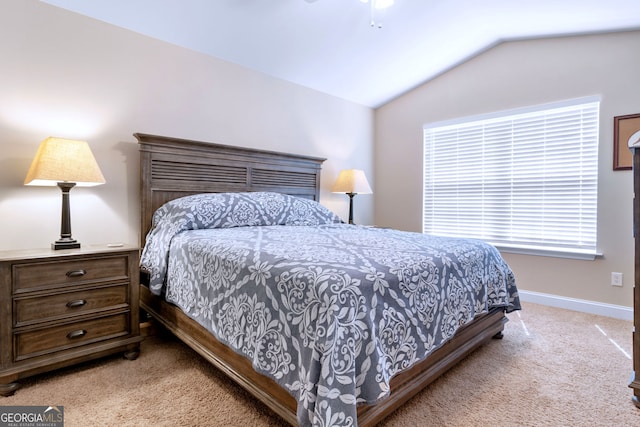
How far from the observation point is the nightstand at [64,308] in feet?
5.20

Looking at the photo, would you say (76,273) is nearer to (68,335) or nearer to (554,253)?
(68,335)

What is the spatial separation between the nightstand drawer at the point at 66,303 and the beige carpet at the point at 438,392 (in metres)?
0.35

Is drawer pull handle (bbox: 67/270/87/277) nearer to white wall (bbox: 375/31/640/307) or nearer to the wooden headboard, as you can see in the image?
the wooden headboard

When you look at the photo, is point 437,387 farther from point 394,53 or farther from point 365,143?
point 365,143

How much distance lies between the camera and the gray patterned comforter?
1013mm

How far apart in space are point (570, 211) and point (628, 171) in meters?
0.50

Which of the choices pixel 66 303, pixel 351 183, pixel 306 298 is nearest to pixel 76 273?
pixel 66 303

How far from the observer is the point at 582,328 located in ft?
8.04

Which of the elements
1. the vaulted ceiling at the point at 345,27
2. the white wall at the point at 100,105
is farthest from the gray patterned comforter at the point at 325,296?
the vaulted ceiling at the point at 345,27

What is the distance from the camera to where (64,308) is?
174 centimetres

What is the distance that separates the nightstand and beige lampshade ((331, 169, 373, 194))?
2221mm

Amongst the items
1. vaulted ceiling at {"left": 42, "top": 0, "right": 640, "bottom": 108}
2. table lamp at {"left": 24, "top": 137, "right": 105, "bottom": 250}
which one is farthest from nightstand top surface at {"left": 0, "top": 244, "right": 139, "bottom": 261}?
vaulted ceiling at {"left": 42, "top": 0, "right": 640, "bottom": 108}

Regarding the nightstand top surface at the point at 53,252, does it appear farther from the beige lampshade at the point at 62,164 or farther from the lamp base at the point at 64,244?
the beige lampshade at the point at 62,164

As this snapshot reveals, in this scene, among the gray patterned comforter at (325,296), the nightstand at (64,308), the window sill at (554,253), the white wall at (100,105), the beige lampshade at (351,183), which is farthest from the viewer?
the beige lampshade at (351,183)
